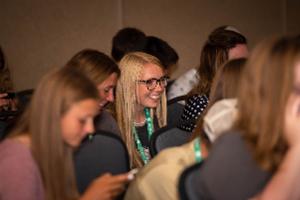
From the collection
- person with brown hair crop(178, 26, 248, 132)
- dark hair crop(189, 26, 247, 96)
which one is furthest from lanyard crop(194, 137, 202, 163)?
dark hair crop(189, 26, 247, 96)

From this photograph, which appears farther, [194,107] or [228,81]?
[194,107]

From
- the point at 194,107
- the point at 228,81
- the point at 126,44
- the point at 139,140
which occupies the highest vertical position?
the point at 228,81

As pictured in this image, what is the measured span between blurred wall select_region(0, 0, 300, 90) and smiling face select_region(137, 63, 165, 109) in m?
1.62

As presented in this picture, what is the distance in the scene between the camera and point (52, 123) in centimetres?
144

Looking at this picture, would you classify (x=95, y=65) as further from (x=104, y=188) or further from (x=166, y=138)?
(x=104, y=188)

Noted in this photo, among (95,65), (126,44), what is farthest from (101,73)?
(126,44)

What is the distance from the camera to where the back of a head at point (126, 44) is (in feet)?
11.1

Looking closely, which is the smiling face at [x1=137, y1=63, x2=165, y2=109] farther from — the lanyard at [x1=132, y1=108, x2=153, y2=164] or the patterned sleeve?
the patterned sleeve

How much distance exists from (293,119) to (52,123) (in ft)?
2.42

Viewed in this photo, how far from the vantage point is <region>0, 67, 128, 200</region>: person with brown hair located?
1.40 meters

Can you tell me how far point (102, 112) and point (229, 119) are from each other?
918mm

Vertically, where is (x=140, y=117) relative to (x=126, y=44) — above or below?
below

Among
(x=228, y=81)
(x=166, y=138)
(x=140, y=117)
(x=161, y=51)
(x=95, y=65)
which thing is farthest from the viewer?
(x=161, y=51)

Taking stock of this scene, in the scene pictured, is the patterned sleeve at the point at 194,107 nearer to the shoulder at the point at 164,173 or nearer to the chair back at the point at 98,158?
the chair back at the point at 98,158
